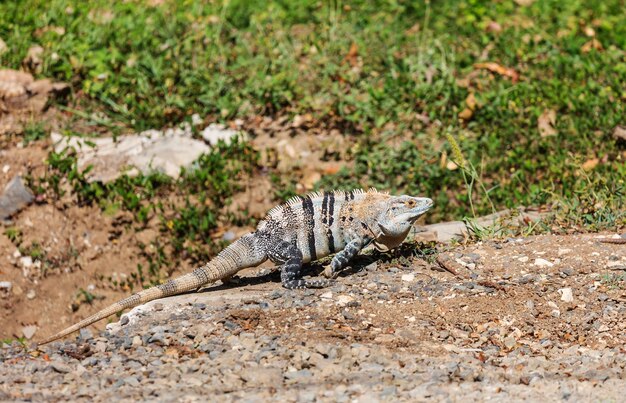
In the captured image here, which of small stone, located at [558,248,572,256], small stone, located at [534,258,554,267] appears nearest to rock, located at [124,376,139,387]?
small stone, located at [534,258,554,267]

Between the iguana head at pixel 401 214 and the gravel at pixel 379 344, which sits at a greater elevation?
the iguana head at pixel 401 214

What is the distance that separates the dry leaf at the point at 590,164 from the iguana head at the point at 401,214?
11.3 feet

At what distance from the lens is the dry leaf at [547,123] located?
10.7 meters

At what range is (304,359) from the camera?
19.3 feet

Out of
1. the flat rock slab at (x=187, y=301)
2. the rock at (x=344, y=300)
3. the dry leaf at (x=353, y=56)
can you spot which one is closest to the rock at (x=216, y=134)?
the dry leaf at (x=353, y=56)

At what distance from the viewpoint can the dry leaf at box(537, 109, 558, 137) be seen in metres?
10.7

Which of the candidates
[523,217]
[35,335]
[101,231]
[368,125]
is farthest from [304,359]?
[368,125]

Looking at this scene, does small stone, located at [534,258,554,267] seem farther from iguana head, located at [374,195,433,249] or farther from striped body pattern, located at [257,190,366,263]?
striped body pattern, located at [257,190,366,263]

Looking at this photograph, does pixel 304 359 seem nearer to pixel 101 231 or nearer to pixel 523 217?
pixel 523 217

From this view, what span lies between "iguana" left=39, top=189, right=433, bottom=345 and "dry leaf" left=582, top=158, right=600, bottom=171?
3430mm

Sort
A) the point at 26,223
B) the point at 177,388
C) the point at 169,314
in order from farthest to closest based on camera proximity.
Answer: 1. the point at 26,223
2. the point at 169,314
3. the point at 177,388

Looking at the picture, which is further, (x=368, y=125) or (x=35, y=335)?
(x=368, y=125)

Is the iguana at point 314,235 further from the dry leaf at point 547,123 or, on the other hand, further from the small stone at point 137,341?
the dry leaf at point 547,123

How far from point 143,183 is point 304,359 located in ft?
15.9
